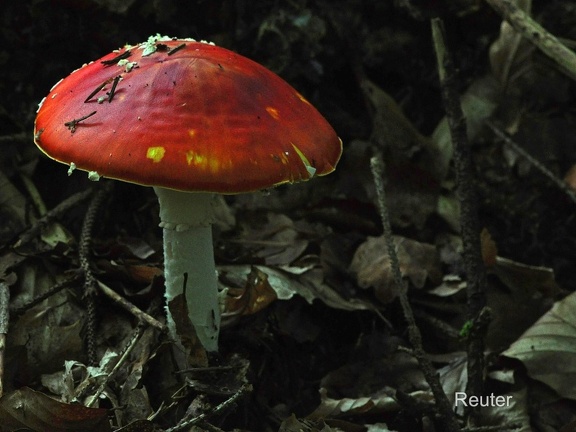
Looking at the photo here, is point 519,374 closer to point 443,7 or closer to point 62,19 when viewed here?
point 443,7

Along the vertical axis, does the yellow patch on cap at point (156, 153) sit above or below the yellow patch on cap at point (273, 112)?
below

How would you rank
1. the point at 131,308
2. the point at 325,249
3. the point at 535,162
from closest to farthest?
the point at 131,308 → the point at 325,249 → the point at 535,162

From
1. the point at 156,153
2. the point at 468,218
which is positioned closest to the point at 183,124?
the point at 156,153

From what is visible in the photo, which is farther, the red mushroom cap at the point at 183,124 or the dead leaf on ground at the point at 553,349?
the dead leaf on ground at the point at 553,349

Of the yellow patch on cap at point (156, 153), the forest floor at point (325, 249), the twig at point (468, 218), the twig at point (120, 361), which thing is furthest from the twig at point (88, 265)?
the twig at point (468, 218)

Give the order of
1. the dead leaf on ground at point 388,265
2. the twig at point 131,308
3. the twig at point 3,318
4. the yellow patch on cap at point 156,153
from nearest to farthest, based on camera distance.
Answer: the yellow patch on cap at point 156,153 < the twig at point 3,318 < the twig at point 131,308 < the dead leaf on ground at point 388,265

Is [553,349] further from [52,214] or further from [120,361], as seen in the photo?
[52,214]

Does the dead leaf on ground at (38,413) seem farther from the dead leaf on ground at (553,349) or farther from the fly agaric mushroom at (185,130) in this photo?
the dead leaf on ground at (553,349)
